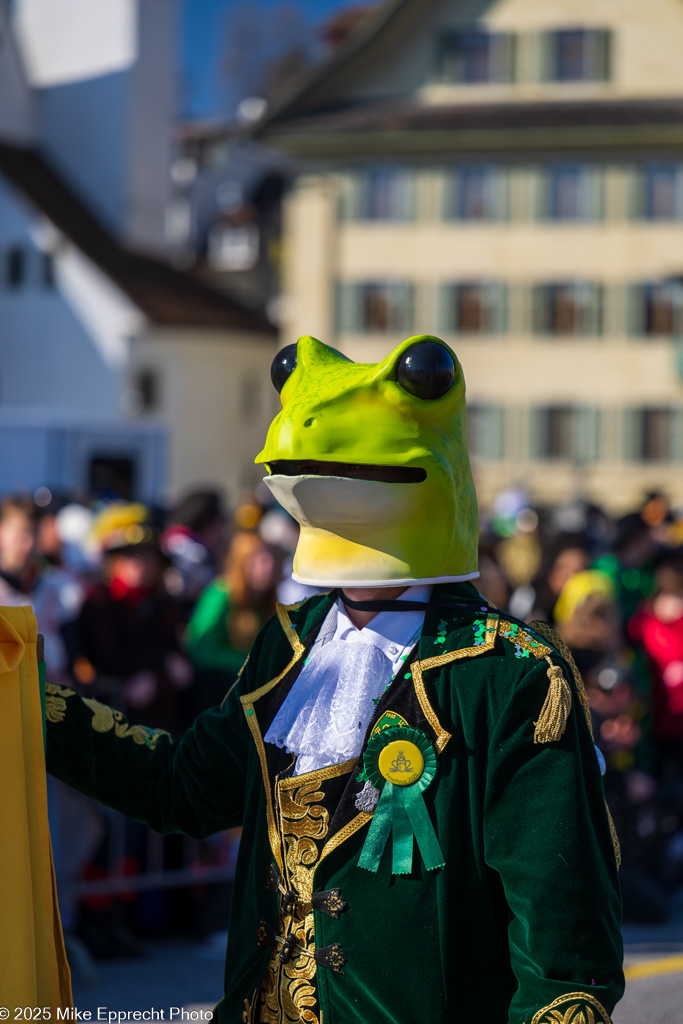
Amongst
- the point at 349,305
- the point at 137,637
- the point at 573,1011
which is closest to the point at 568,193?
the point at 349,305

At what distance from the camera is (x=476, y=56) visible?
1336 inches

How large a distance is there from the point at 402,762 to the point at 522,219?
32155 millimetres

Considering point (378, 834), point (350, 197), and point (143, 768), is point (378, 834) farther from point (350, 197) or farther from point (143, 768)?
point (350, 197)

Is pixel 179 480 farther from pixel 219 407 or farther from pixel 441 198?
pixel 441 198

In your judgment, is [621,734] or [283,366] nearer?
[283,366]

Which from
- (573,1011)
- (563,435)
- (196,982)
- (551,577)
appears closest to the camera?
(573,1011)

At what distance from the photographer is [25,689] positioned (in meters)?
2.59

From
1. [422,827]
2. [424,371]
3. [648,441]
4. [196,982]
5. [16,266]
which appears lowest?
[196,982]

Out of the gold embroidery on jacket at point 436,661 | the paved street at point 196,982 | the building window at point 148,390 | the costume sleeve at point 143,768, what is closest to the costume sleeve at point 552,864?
the gold embroidery on jacket at point 436,661

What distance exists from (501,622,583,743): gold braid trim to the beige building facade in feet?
102

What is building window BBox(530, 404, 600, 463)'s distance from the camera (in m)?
33.7

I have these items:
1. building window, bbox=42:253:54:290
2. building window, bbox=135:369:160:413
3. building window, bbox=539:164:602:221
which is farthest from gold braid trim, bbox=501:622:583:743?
building window, bbox=42:253:54:290

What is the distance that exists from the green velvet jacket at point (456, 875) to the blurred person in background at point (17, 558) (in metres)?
4.04

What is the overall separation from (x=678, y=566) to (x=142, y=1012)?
14.5 ft
